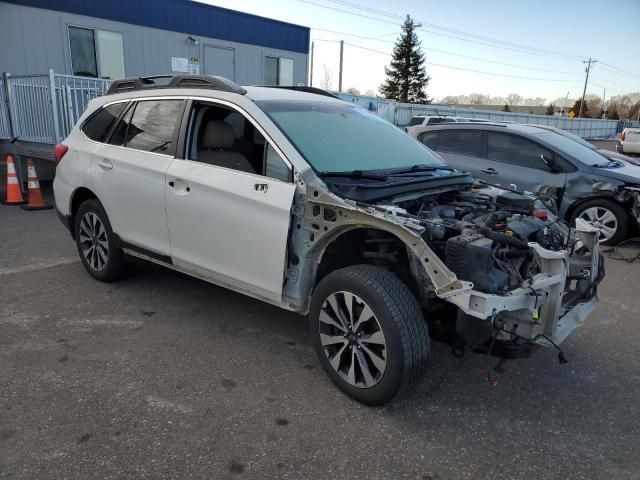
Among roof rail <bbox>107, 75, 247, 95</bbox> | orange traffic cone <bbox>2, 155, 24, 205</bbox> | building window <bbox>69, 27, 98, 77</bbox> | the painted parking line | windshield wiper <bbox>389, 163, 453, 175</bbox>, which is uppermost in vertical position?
building window <bbox>69, 27, 98, 77</bbox>

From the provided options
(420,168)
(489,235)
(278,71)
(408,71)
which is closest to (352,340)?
(489,235)

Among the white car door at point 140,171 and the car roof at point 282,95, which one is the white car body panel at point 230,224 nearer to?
the white car door at point 140,171

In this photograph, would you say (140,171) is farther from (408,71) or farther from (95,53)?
(408,71)

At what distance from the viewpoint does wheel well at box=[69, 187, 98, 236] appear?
191 inches

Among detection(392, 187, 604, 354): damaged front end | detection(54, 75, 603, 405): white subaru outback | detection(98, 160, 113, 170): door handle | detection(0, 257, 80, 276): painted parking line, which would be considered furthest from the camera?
detection(0, 257, 80, 276): painted parking line

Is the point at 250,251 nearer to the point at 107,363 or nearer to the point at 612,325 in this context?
the point at 107,363

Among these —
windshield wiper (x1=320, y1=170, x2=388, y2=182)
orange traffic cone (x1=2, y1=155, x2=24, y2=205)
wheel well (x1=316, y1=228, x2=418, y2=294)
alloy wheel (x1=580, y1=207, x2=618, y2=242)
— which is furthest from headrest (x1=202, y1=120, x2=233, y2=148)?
orange traffic cone (x1=2, y1=155, x2=24, y2=205)

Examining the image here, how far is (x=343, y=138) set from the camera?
3.84 m

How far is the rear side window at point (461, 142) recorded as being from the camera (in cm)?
777

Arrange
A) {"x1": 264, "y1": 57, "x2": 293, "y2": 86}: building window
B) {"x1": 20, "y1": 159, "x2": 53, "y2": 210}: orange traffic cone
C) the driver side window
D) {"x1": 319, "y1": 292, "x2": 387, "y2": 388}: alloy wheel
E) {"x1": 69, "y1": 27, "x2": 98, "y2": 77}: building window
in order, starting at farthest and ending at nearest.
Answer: {"x1": 264, "y1": 57, "x2": 293, "y2": 86}: building window
{"x1": 69, "y1": 27, "x2": 98, "y2": 77}: building window
{"x1": 20, "y1": 159, "x2": 53, "y2": 210}: orange traffic cone
the driver side window
{"x1": 319, "y1": 292, "x2": 387, "y2": 388}: alloy wheel

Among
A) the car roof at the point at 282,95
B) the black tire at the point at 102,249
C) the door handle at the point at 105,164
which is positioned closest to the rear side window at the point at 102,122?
the door handle at the point at 105,164

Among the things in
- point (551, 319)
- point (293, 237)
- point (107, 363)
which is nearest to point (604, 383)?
point (551, 319)

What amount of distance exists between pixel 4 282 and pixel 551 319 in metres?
4.93

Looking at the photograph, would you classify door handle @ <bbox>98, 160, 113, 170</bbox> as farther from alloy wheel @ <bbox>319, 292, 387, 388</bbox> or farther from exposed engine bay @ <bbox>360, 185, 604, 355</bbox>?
exposed engine bay @ <bbox>360, 185, 604, 355</bbox>
